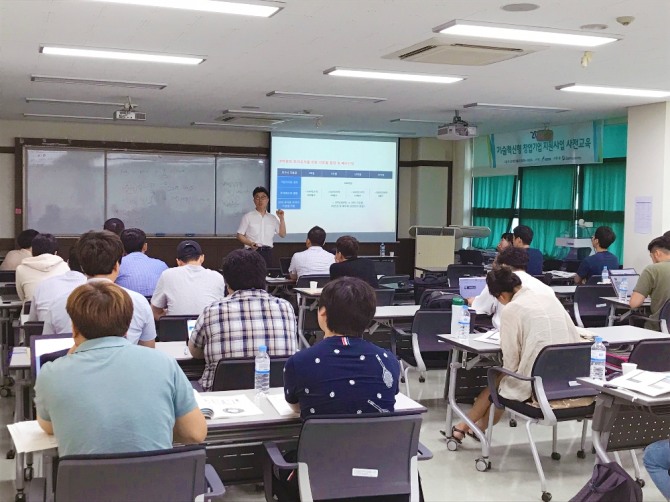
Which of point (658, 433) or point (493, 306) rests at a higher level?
point (493, 306)

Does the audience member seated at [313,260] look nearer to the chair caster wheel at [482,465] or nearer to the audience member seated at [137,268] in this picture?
the audience member seated at [137,268]

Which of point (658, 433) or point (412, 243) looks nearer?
point (658, 433)

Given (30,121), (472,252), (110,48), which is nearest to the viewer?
(110,48)

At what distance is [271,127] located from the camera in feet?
→ 41.5

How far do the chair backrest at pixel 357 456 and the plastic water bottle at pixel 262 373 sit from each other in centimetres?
71

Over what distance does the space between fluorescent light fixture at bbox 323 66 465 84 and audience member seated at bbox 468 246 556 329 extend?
2448 mm

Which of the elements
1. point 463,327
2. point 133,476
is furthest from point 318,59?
point 133,476

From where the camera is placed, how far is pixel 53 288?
4754 millimetres

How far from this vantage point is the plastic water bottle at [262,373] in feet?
11.3

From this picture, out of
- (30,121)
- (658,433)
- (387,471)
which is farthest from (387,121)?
(387,471)

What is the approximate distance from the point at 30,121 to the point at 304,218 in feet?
15.5

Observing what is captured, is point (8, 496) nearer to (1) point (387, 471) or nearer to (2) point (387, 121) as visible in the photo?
(1) point (387, 471)

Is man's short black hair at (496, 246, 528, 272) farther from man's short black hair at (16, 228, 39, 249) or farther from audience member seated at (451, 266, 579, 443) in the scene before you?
man's short black hair at (16, 228, 39, 249)

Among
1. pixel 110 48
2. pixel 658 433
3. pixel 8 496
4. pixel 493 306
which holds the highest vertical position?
pixel 110 48
